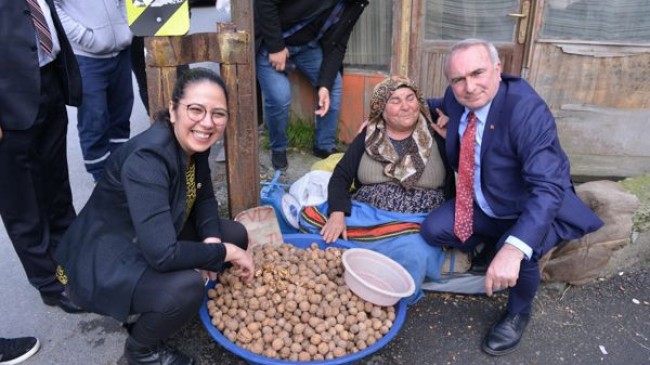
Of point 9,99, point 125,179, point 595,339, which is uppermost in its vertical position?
point 9,99

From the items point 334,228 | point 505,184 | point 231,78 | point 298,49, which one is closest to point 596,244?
point 505,184

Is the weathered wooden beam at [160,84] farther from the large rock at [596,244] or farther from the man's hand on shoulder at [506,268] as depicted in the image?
the large rock at [596,244]

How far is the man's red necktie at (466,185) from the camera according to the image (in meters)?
2.68

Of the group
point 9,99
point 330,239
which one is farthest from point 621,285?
point 9,99

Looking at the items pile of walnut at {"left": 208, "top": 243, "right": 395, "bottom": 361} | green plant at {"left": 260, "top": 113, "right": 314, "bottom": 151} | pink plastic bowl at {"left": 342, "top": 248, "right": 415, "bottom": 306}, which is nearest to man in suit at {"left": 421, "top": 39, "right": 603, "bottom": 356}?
pink plastic bowl at {"left": 342, "top": 248, "right": 415, "bottom": 306}

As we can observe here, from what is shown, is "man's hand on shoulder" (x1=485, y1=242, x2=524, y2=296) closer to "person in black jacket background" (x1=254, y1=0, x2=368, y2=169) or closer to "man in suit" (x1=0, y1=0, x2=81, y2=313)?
"person in black jacket background" (x1=254, y1=0, x2=368, y2=169)

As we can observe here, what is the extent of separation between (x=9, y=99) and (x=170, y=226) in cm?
100

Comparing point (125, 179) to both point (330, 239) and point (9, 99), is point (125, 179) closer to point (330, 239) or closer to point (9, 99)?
point (9, 99)

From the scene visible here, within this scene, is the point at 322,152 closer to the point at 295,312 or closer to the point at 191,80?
the point at 295,312

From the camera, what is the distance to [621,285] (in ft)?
10.3

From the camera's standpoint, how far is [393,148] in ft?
10.1

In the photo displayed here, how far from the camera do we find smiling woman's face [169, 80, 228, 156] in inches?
83.9

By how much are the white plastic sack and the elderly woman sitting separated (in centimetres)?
14

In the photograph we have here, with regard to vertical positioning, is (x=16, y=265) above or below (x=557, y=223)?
below
